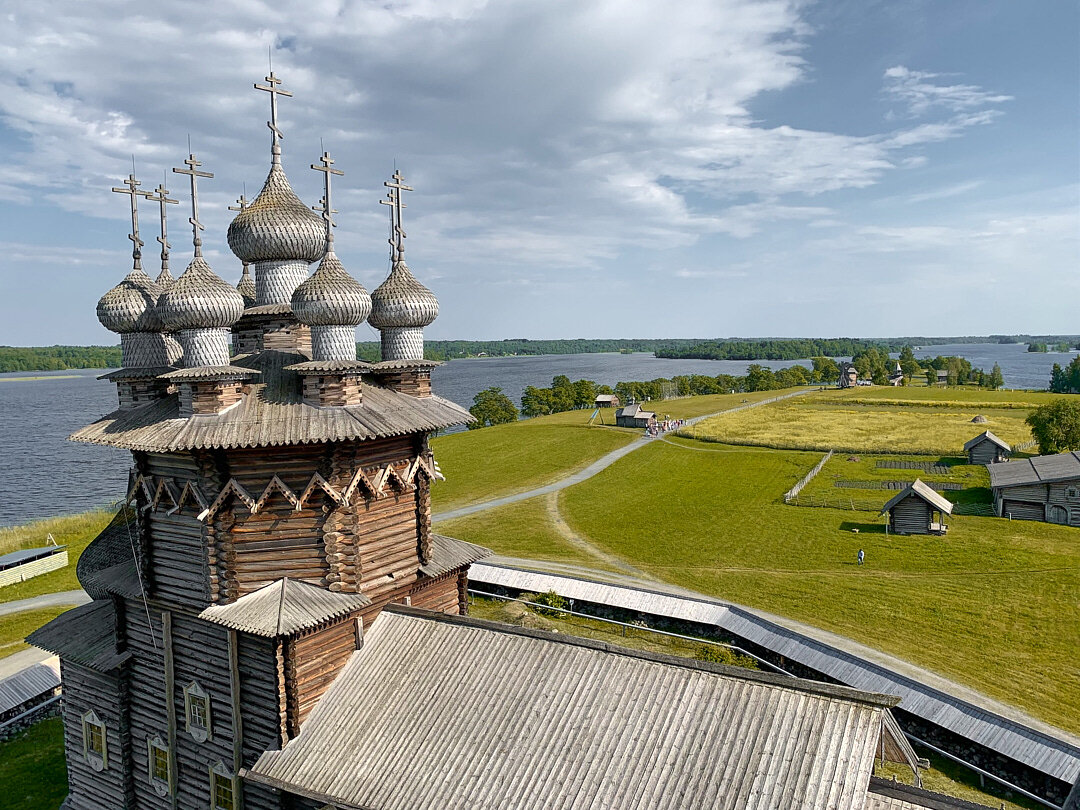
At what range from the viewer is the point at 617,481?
177ft

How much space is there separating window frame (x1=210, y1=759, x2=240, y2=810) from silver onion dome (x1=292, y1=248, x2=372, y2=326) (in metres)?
8.21

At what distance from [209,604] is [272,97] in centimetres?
980

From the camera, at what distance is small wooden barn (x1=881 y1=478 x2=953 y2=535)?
36.5 m

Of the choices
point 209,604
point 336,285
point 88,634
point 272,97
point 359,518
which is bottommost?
point 88,634

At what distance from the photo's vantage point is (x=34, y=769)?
17.7m

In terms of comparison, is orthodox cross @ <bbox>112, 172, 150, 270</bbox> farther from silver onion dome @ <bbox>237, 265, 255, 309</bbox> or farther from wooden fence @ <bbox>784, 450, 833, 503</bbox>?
wooden fence @ <bbox>784, 450, 833, 503</bbox>

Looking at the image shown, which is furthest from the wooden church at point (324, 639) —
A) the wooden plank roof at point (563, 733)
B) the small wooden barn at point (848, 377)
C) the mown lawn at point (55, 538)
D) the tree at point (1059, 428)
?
the small wooden barn at point (848, 377)

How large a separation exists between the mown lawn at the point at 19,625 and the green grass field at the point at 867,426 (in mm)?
53975

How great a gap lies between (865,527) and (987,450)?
21820mm

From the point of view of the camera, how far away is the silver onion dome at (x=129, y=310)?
15.2 metres

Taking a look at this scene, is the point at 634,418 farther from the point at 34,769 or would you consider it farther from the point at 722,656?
the point at 34,769

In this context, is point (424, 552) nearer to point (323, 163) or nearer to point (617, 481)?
point (323, 163)

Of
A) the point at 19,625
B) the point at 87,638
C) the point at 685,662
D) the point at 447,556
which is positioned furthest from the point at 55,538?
the point at 685,662

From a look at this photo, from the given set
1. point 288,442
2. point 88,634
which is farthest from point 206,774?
point 288,442
